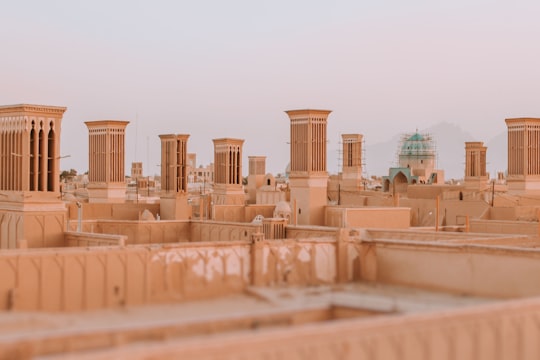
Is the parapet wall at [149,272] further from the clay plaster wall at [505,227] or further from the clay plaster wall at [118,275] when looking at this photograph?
the clay plaster wall at [505,227]

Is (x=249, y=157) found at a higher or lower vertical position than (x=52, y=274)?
higher

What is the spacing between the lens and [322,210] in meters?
27.6

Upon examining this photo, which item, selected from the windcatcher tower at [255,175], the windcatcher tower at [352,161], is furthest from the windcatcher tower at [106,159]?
the windcatcher tower at [352,161]

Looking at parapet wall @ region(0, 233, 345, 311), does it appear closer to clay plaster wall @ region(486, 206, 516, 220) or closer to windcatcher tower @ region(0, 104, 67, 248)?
windcatcher tower @ region(0, 104, 67, 248)

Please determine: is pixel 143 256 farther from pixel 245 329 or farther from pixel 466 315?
pixel 466 315

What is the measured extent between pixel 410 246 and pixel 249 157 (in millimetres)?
30119

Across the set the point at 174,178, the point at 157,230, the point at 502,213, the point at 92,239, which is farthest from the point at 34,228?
the point at 502,213

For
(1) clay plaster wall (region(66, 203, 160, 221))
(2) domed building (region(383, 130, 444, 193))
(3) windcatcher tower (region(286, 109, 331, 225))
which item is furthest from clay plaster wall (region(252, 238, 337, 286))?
(2) domed building (region(383, 130, 444, 193))

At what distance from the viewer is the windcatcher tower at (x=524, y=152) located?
114ft

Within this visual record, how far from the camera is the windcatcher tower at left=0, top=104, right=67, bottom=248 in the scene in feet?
65.3

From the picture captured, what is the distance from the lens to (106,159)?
108ft

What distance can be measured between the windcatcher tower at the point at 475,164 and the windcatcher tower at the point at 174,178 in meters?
16.4

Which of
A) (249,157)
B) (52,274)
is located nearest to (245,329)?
(52,274)

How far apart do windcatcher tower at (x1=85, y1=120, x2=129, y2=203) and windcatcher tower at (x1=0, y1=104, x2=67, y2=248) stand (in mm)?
11961
